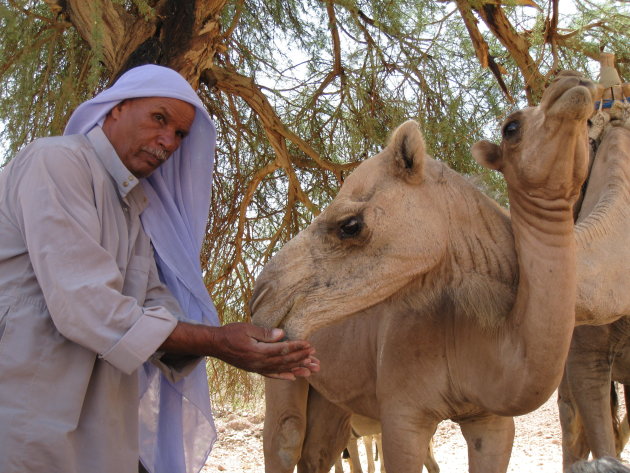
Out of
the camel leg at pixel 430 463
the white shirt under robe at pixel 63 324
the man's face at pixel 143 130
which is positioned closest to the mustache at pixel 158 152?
the man's face at pixel 143 130

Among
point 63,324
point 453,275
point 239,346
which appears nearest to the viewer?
point 63,324

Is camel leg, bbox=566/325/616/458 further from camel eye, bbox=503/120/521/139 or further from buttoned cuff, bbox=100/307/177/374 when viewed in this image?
buttoned cuff, bbox=100/307/177/374

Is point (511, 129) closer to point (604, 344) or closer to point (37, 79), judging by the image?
point (604, 344)

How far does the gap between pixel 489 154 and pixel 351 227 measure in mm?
725

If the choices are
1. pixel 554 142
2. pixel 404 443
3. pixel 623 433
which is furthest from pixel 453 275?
pixel 623 433

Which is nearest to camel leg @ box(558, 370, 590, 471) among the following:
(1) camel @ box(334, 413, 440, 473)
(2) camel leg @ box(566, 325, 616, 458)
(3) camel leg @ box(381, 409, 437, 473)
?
(2) camel leg @ box(566, 325, 616, 458)

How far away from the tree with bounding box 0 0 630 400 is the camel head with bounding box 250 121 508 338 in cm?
220

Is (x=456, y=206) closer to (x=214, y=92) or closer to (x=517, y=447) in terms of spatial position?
(x=214, y=92)

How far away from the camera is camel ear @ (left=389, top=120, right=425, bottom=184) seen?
3.54 metres

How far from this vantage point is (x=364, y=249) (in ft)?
11.5

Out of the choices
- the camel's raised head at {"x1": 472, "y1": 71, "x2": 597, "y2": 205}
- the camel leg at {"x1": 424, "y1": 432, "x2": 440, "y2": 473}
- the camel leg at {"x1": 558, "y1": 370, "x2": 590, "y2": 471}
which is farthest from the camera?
the camel leg at {"x1": 424, "y1": 432, "x2": 440, "y2": 473}

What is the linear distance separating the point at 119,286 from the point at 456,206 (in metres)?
1.62

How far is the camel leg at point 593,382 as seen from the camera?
535 cm

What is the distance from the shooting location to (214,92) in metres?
7.73
